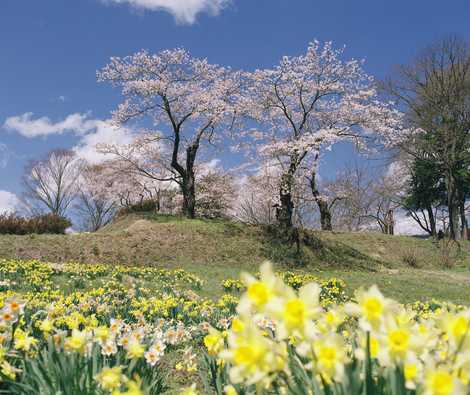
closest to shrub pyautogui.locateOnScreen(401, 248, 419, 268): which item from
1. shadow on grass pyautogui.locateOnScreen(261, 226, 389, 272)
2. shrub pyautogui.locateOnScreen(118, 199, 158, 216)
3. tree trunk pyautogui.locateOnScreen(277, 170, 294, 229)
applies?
shadow on grass pyautogui.locateOnScreen(261, 226, 389, 272)

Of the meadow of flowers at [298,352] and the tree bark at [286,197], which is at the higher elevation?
the tree bark at [286,197]

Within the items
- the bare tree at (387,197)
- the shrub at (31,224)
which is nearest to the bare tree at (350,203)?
the bare tree at (387,197)

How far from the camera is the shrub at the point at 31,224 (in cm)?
1557

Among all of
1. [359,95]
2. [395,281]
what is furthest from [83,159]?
[395,281]

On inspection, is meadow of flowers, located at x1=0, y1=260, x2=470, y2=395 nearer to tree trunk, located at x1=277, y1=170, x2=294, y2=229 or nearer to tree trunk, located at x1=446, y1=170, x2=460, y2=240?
tree trunk, located at x1=277, y1=170, x2=294, y2=229

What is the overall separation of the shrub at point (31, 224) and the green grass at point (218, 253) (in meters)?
2.66

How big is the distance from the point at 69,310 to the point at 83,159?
33694 mm

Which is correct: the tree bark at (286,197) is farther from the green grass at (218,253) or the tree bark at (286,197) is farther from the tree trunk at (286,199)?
the green grass at (218,253)

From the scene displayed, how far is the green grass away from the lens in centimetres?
1139

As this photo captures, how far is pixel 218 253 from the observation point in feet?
45.1

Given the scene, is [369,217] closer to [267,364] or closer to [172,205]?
[172,205]

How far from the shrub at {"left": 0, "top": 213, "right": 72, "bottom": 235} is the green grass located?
105 inches

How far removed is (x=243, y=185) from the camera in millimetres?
31812

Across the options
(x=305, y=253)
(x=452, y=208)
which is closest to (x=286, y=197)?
(x=305, y=253)
